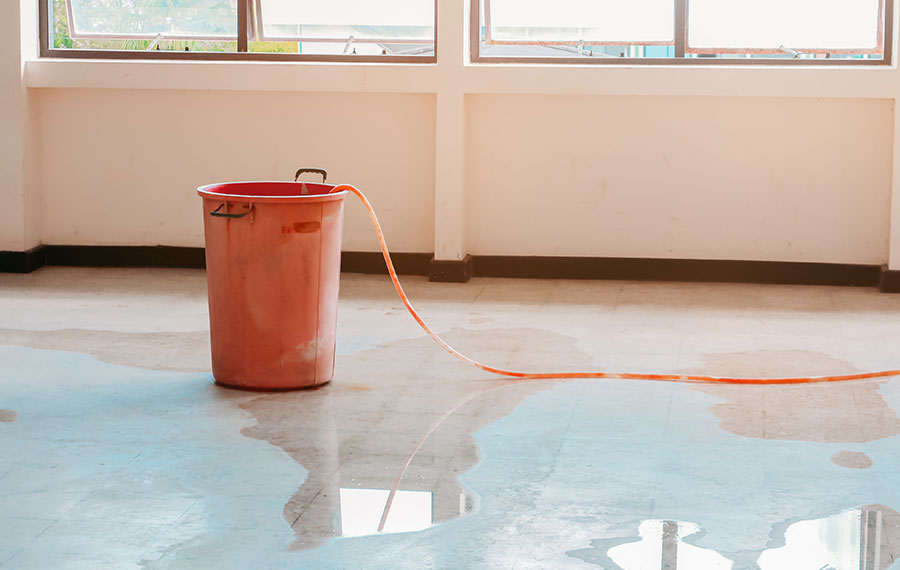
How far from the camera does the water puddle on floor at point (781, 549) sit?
275cm

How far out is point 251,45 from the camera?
6699 millimetres

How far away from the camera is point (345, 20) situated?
6680 millimetres

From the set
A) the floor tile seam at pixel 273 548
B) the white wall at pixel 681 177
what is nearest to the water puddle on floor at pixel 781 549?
the floor tile seam at pixel 273 548

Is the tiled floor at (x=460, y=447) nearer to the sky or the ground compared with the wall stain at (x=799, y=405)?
nearer to the sky

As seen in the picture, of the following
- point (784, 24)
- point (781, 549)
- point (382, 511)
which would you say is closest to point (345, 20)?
point (784, 24)

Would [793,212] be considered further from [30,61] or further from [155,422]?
[30,61]

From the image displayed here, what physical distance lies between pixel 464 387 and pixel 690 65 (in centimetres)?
287

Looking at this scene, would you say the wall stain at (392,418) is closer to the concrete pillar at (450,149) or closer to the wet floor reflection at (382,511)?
the wet floor reflection at (382,511)

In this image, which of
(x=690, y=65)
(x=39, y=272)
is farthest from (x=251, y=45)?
(x=690, y=65)

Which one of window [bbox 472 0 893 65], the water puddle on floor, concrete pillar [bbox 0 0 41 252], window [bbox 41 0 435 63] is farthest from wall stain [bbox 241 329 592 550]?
concrete pillar [bbox 0 0 41 252]

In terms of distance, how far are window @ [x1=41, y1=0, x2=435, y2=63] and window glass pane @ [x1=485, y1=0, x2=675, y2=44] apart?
423 millimetres

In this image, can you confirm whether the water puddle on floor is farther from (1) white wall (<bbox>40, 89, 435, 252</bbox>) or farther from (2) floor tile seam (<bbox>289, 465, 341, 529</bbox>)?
(1) white wall (<bbox>40, 89, 435, 252</bbox>)

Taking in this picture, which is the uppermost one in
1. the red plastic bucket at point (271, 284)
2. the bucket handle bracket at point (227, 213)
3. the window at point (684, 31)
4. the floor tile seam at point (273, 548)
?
the window at point (684, 31)

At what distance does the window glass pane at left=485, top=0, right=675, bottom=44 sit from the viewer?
6.48 m
